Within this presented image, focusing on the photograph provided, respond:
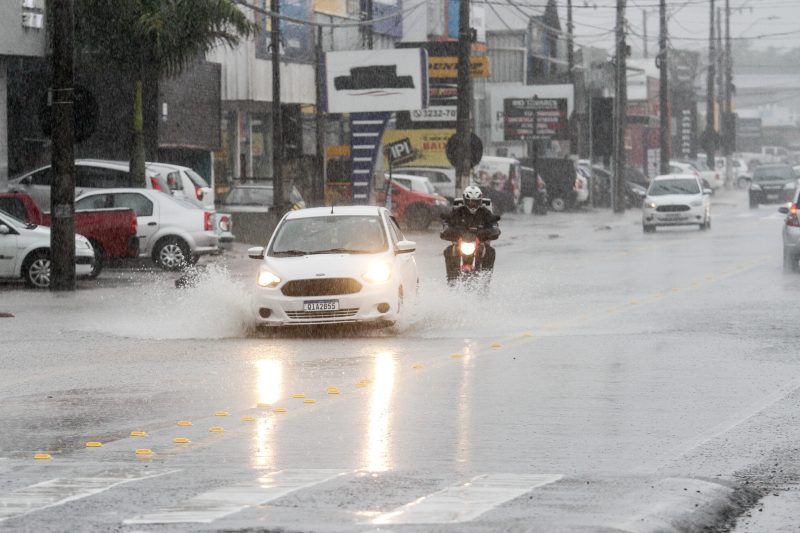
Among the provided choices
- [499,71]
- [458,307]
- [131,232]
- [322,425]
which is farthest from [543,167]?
[322,425]

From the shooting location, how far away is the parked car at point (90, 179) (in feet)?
117

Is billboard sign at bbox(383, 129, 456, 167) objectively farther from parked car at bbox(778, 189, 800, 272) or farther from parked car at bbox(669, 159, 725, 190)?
parked car at bbox(778, 189, 800, 272)

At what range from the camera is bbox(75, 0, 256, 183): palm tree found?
117ft

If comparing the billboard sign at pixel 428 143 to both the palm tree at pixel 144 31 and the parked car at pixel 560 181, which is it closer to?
the parked car at pixel 560 181

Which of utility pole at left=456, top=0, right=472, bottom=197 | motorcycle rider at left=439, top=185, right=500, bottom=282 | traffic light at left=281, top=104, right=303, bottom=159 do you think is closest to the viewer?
motorcycle rider at left=439, top=185, right=500, bottom=282

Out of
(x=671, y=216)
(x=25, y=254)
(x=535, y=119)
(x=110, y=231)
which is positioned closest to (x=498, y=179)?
(x=535, y=119)

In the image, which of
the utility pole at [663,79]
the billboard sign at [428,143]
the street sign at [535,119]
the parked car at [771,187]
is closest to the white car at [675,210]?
the billboard sign at [428,143]

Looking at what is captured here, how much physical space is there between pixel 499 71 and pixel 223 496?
78.9 meters

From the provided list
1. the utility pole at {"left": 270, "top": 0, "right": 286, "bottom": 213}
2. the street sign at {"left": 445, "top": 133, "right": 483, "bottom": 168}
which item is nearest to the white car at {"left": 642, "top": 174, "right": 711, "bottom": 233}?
the street sign at {"left": 445, "top": 133, "right": 483, "bottom": 168}

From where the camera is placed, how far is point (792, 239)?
28656mm

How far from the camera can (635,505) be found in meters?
8.59

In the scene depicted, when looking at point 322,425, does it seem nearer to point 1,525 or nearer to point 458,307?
point 1,525

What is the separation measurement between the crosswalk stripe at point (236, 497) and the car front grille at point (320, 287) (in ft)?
28.1

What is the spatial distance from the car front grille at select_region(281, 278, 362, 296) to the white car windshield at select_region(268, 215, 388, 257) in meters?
0.76
